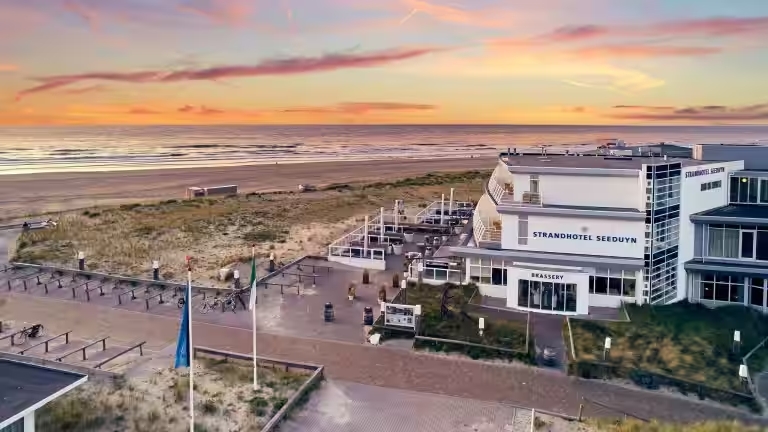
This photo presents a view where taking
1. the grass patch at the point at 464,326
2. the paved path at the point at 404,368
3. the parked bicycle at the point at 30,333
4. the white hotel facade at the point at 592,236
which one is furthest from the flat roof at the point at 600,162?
the parked bicycle at the point at 30,333

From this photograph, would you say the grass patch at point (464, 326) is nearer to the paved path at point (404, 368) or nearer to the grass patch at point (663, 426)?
the paved path at point (404, 368)

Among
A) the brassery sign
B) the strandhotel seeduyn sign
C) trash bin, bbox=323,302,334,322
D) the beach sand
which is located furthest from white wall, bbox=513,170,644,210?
the beach sand

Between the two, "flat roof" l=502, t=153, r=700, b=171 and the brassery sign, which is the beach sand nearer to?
"flat roof" l=502, t=153, r=700, b=171

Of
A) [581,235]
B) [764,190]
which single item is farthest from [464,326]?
[764,190]

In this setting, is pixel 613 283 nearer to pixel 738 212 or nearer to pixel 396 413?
pixel 738 212

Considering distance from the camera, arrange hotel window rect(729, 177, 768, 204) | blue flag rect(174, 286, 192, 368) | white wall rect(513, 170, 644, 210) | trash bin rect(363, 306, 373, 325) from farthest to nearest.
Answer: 1. hotel window rect(729, 177, 768, 204)
2. white wall rect(513, 170, 644, 210)
3. trash bin rect(363, 306, 373, 325)
4. blue flag rect(174, 286, 192, 368)

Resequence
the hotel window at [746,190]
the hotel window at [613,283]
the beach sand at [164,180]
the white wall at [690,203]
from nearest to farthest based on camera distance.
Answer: the hotel window at [613,283] → the white wall at [690,203] → the hotel window at [746,190] → the beach sand at [164,180]
